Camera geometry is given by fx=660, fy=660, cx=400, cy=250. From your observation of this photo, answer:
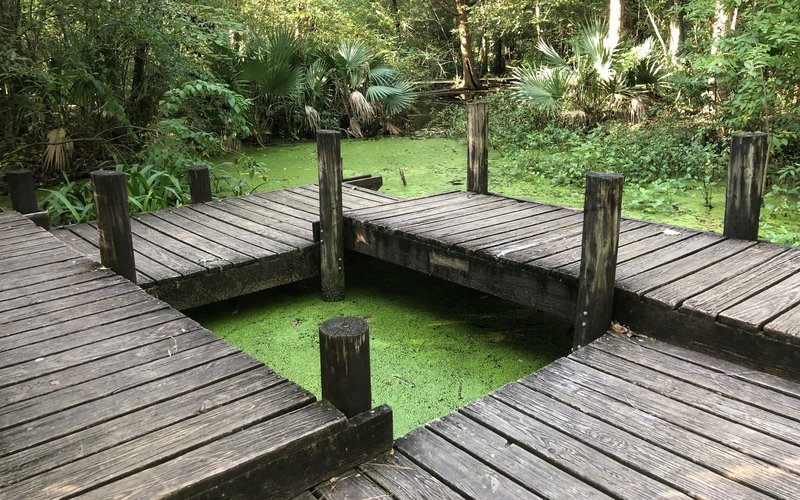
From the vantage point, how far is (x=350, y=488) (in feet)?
5.63

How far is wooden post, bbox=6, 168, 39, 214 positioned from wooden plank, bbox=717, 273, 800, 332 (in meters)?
4.06

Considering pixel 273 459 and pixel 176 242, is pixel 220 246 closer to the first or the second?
pixel 176 242

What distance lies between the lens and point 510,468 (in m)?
1.76

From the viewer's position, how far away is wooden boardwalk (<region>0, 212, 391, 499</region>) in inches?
62.3

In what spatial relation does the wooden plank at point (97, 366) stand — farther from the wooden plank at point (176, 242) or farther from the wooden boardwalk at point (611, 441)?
the wooden plank at point (176, 242)

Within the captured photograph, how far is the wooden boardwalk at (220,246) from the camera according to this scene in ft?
11.1

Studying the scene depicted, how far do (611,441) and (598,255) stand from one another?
0.84 metres

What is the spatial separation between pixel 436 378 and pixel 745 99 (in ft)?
14.6

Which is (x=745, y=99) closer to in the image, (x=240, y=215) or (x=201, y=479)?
(x=240, y=215)

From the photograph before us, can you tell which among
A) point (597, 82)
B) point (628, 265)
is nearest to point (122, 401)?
point (628, 265)

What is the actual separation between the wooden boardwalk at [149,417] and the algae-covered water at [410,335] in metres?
0.68

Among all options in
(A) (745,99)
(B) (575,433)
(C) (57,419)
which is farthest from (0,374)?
(A) (745,99)

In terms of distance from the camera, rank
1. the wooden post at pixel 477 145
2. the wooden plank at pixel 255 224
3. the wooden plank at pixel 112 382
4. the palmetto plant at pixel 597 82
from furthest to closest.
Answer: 1. the palmetto plant at pixel 597 82
2. the wooden post at pixel 477 145
3. the wooden plank at pixel 255 224
4. the wooden plank at pixel 112 382

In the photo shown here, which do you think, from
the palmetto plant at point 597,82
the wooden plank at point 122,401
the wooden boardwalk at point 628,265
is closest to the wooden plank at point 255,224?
the wooden boardwalk at point 628,265
